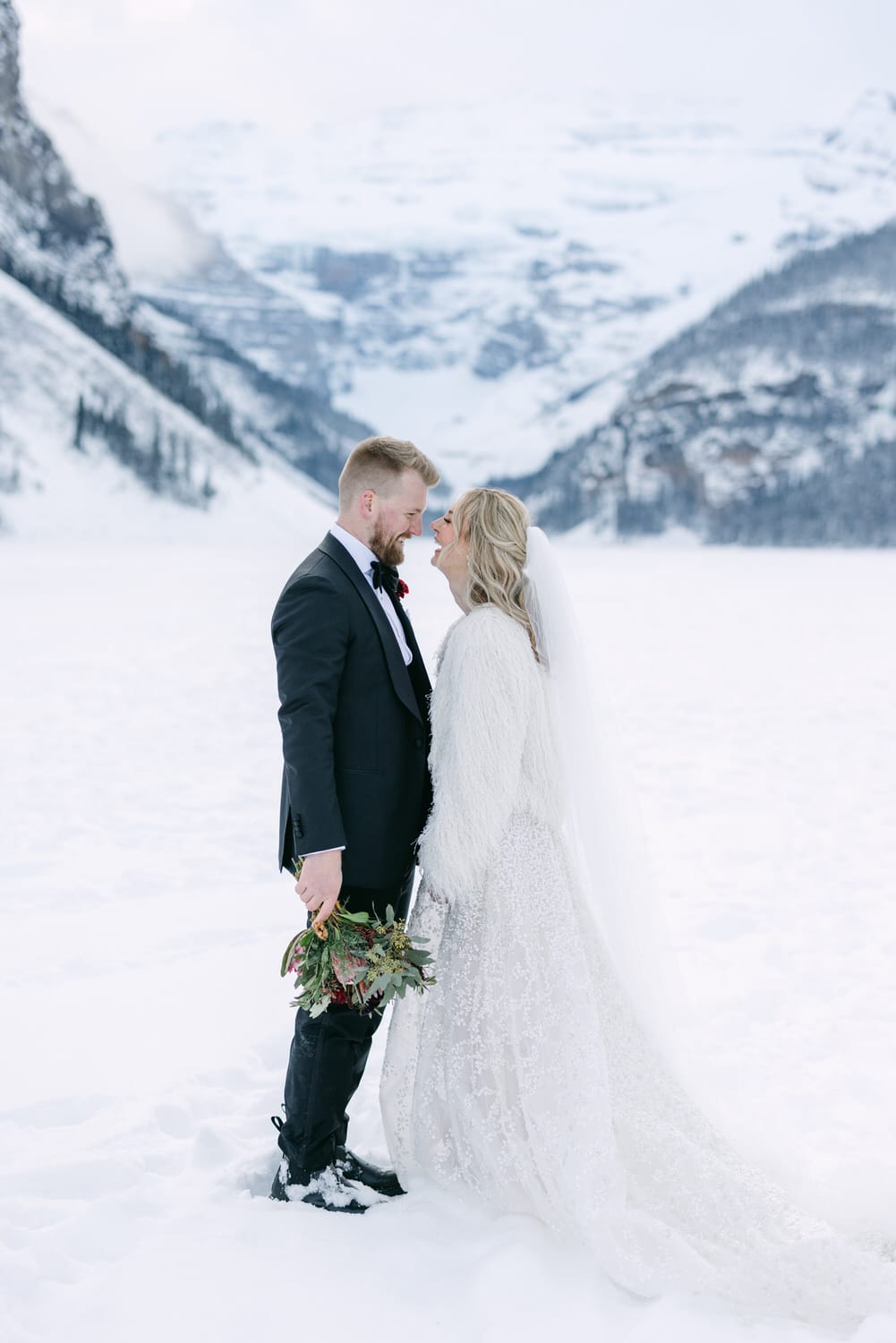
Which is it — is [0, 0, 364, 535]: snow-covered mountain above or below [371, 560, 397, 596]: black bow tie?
above

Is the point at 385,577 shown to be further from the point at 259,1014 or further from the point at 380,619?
the point at 259,1014

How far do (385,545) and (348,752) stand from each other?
29.6 inches

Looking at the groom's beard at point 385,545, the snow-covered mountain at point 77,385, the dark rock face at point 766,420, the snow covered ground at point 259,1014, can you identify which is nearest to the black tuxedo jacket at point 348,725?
the groom's beard at point 385,545

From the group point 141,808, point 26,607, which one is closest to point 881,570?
point 26,607

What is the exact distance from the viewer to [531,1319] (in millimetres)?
3449

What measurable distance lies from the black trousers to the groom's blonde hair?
142cm

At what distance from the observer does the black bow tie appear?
13.2 feet

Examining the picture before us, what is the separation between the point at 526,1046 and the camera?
12.8ft

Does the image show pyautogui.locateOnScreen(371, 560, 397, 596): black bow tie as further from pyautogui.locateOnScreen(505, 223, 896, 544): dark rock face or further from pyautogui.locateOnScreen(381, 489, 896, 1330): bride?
pyautogui.locateOnScreen(505, 223, 896, 544): dark rock face

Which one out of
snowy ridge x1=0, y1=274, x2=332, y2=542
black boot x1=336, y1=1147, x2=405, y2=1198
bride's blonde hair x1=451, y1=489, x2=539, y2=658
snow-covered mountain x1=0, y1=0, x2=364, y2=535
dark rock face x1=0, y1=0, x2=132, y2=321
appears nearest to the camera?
bride's blonde hair x1=451, y1=489, x2=539, y2=658

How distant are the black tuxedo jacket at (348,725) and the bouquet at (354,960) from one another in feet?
0.60

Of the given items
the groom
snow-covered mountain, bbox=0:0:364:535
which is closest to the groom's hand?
the groom

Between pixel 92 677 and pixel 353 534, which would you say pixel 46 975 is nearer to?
pixel 353 534

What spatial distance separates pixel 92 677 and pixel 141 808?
769 cm
